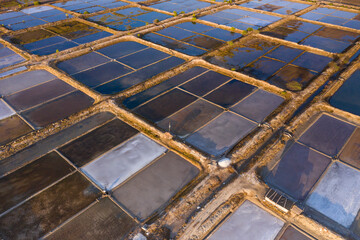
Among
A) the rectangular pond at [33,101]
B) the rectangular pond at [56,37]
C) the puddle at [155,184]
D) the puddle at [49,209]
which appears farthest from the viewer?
the rectangular pond at [56,37]

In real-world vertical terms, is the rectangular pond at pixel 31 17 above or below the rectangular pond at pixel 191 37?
below

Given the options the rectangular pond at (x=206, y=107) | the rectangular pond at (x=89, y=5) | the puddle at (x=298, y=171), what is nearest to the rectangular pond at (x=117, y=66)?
the rectangular pond at (x=206, y=107)

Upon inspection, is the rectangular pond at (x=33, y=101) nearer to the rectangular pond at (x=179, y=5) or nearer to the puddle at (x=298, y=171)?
the puddle at (x=298, y=171)

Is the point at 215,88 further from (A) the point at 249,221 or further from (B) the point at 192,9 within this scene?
(B) the point at 192,9

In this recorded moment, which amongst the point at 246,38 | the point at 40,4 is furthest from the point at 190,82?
the point at 40,4

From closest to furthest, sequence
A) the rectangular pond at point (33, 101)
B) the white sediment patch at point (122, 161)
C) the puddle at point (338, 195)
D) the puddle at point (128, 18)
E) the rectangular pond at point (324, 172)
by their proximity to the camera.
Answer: the puddle at point (338, 195)
the rectangular pond at point (324, 172)
the white sediment patch at point (122, 161)
the rectangular pond at point (33, 101)
the puddle at point (128, 18)

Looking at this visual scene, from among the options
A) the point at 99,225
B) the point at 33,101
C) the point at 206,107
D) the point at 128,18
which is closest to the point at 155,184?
the point at 99,225

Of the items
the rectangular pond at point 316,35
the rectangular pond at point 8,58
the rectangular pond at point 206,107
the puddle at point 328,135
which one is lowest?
the rectangular pond at point 8,58

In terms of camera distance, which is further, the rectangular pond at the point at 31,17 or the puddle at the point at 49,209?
the rectangular pond at the point at 31,17
